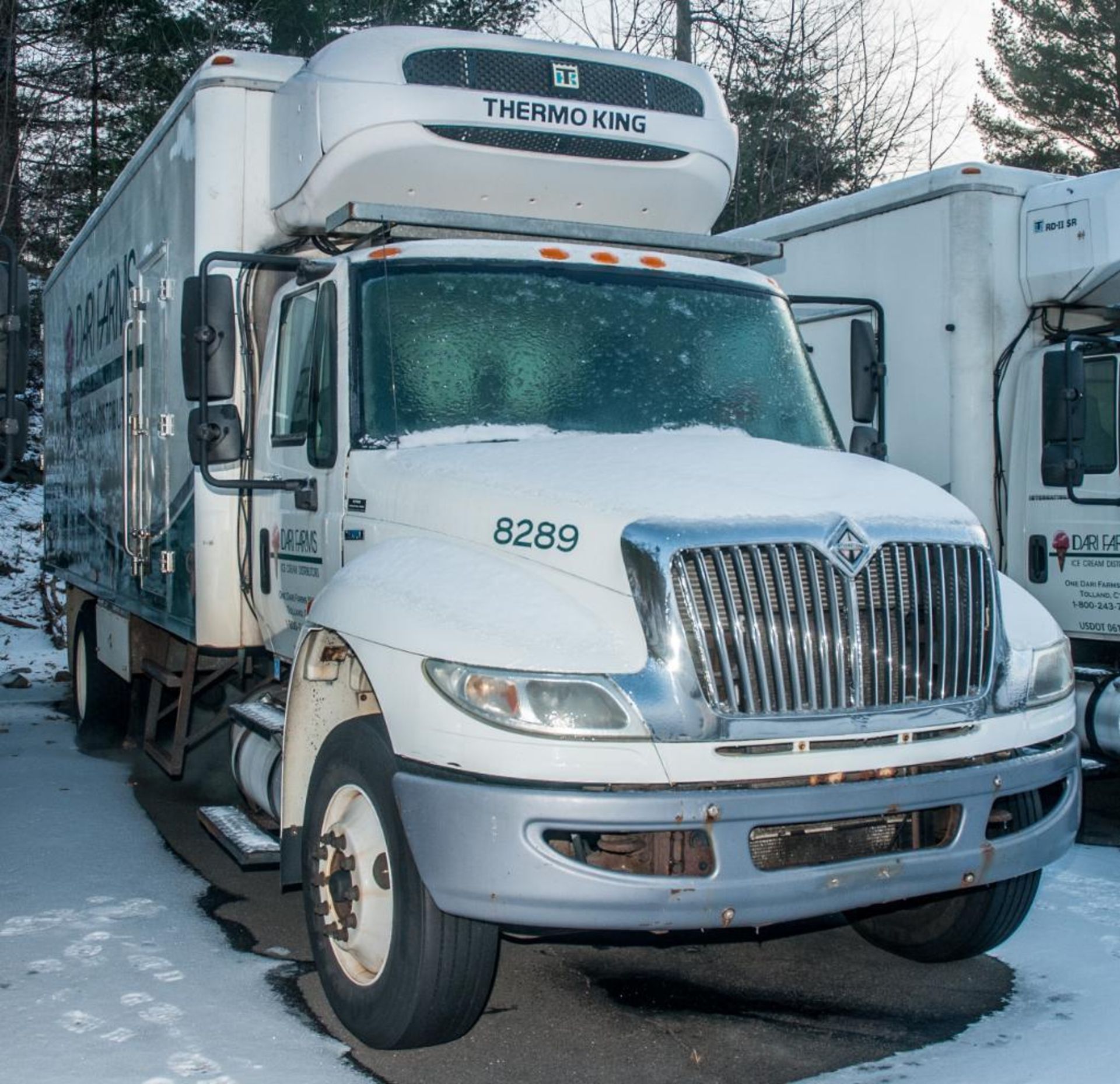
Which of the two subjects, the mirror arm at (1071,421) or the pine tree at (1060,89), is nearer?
the mirror arm at (1071,421)

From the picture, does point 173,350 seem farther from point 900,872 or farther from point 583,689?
point 900,872

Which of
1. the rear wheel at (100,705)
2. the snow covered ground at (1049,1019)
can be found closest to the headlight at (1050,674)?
the snow covered ground at (1049,1019)

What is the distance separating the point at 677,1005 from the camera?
4867mm

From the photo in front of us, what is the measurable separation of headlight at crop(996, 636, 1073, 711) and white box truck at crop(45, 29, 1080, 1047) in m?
0.01

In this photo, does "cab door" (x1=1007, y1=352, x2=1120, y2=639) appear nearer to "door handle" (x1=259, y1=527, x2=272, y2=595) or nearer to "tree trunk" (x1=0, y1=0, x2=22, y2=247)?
"door handle" (x1=259, y1=527, x2=272, y2=595)

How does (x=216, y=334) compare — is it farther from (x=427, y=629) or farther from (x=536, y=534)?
(x=427, y=629)

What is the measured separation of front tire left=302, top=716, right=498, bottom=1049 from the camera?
4113 mm

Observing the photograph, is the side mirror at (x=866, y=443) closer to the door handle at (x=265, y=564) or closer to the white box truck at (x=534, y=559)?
the white box truck at (x=534, y=559)

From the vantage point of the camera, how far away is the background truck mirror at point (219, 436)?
536 cm

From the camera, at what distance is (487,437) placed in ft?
16.6

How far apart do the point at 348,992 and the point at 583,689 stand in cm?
137

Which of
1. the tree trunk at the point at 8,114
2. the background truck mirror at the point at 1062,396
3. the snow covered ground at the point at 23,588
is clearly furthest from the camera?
the tree trunk at the point at 8,114

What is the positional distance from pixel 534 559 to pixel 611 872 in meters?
0.99

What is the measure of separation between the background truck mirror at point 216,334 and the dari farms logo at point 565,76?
1.83 metres
